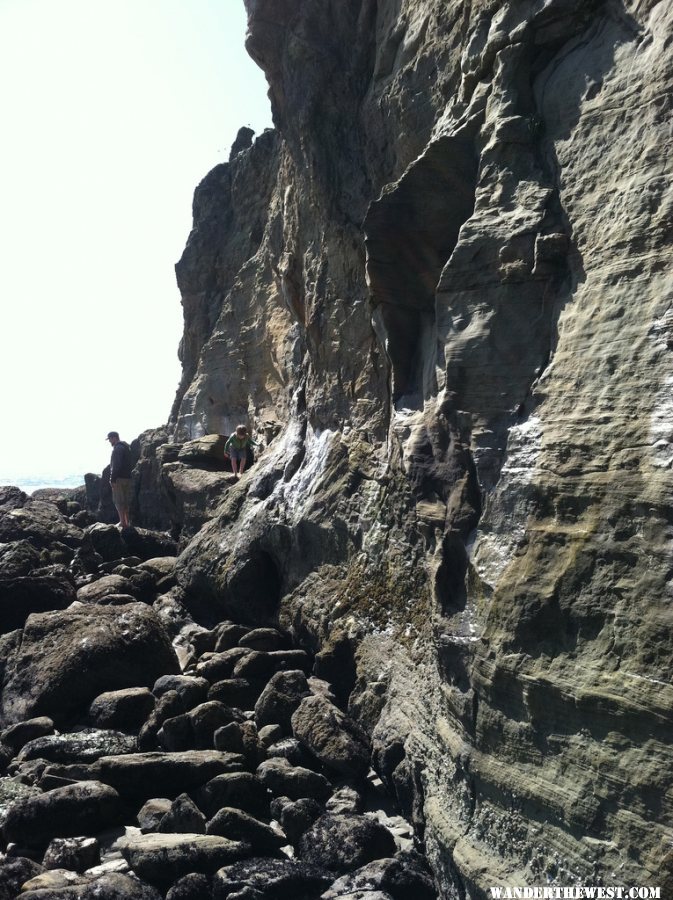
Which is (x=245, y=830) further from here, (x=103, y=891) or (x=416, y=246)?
(x=416, y=246)

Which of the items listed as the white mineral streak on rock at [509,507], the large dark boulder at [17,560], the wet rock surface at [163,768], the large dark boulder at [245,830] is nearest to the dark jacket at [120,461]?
the large dark boulder at [17,560]

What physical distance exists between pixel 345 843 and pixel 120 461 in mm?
15359

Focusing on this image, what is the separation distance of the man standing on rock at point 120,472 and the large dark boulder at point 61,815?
43.1ft

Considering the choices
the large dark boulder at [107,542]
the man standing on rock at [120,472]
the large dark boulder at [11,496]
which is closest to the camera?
the large dark boulder at [107,542]

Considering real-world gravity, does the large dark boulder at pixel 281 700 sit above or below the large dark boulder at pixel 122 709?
above

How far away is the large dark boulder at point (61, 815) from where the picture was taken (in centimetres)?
802

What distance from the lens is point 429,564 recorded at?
8.69 m

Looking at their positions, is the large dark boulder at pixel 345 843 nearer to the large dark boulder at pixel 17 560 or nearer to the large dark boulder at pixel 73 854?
the large dark boulder at pixel 73 854

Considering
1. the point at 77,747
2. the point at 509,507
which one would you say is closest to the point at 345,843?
the point at 509,507

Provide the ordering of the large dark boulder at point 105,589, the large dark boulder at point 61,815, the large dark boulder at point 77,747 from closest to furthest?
the large dark boulder at point 61,815
the large dark boulder at point 77,747
the large dark boulder at point 105,589

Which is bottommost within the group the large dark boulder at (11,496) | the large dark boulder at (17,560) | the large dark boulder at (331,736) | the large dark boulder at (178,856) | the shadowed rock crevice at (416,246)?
the large dark boulder at (178,856)

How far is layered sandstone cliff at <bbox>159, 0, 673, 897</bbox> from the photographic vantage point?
227 inches

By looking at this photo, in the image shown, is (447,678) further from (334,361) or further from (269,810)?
(334,361)

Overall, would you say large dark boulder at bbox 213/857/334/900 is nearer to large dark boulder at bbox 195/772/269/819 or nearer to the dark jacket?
large dark boulder at bbox 195/772/269/819
